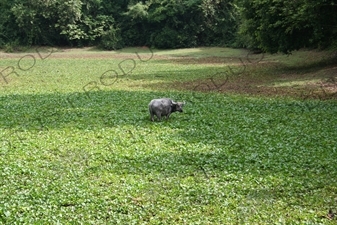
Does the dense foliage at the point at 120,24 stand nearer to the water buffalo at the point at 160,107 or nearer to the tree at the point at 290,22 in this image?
the tree at the point at 290,22

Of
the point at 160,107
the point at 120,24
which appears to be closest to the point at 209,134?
the point at 160,107

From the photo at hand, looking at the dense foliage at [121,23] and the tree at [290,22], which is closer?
the tree at [290,22]

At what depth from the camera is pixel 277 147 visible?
14.9 metres

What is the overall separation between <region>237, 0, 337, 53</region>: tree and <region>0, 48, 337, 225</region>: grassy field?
20.3 ft


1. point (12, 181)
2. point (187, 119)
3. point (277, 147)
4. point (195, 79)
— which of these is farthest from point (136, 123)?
point (195, 79)

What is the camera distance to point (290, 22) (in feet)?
118

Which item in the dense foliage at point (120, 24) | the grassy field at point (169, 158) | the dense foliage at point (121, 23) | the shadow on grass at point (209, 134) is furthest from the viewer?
the dense foliage at point (120, 24)

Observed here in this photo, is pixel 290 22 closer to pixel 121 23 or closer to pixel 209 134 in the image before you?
pixel 209 134

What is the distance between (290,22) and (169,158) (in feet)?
86.6

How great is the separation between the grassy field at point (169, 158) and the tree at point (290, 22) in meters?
6.18

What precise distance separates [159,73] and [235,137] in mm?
26248

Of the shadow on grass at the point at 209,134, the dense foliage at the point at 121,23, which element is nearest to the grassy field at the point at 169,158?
the shadow on grass at the point at 209,134

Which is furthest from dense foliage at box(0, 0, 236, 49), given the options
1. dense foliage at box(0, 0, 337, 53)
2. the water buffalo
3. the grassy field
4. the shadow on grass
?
the water buffalo

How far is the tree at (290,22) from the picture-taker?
1206 inches
